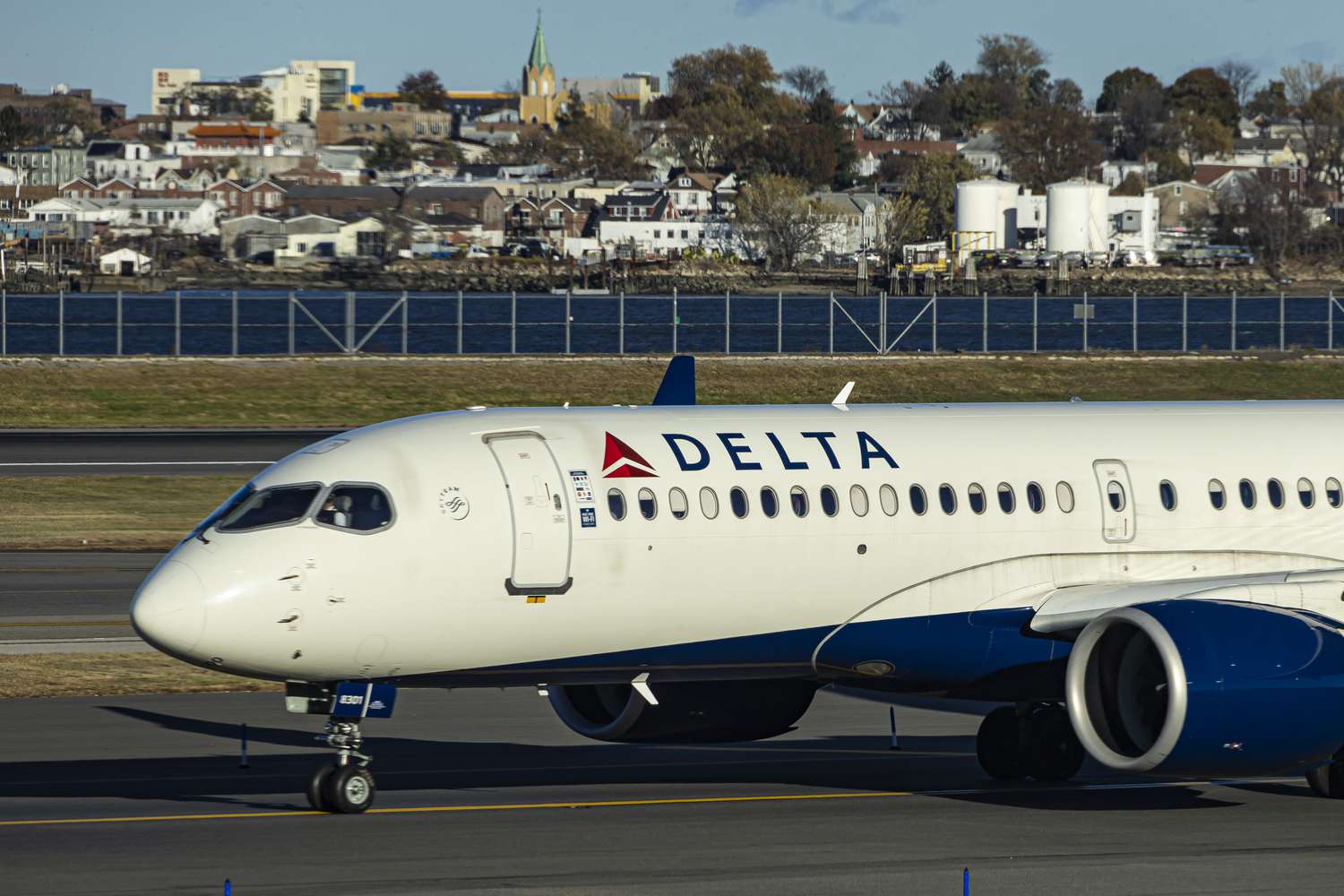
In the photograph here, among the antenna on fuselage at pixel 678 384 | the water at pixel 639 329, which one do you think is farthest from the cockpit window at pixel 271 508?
the water at pixel 639 329

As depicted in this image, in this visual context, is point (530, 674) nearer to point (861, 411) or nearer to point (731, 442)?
point (731, 442)

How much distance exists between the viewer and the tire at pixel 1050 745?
2470cm

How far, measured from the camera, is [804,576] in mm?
22875

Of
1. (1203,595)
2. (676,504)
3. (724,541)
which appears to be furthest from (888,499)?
(1203,595)

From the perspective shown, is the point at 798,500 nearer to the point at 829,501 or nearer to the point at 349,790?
the point at 829,501

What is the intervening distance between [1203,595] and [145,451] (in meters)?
44.9

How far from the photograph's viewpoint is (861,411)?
2455 centimetres

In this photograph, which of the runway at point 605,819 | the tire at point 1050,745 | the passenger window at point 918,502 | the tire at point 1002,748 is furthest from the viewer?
the tire at point 1002,748

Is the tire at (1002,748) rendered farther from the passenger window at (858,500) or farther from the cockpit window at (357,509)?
the cockpit window at (357,509)

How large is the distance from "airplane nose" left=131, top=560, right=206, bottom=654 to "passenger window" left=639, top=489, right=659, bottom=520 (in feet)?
15.6

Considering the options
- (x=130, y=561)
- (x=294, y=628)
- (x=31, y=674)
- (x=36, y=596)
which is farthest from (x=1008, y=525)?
(x=130, y=561)

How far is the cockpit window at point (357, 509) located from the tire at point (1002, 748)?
8045mm

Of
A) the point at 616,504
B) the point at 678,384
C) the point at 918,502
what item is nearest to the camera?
the point at 616,504

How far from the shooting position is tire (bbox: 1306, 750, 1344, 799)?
2359 cm
